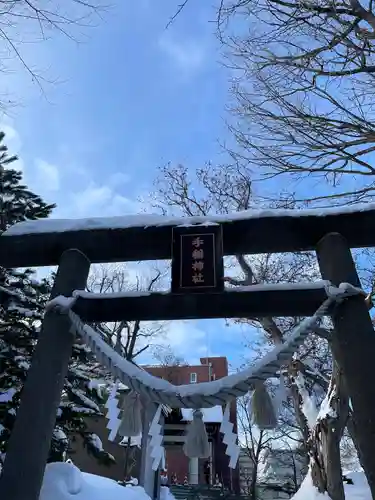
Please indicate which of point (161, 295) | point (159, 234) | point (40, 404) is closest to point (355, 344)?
point (161, 295)

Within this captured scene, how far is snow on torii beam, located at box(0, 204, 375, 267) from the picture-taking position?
11.0ft

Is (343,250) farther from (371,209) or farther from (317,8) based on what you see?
(317,8)

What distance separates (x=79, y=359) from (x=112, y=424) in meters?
5.24

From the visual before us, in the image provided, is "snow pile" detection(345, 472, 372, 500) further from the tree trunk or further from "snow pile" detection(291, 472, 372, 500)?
the tree trunk

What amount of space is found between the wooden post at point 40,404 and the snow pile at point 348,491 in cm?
697

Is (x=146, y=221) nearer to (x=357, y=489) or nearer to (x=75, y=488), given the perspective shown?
(x=75, y=488)

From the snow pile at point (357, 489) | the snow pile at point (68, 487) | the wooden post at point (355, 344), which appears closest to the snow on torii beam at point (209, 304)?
the wooden post at point (355, 344)

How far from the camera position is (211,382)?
2.66 metres

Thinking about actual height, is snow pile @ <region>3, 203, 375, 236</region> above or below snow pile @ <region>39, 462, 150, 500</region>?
above

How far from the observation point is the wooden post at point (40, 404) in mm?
2543

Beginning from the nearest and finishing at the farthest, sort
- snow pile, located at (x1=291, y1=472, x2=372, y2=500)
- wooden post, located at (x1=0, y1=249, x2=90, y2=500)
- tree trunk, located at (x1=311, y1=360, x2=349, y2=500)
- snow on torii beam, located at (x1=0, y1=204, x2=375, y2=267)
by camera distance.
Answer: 1. wooden post, located at (x1=0, y1=249, x2=90, y2=500)
2. snow on torii beam, located at (x1=0, y1=204, x2=375, y2=267)
3. tree trunk, located at (x1=311, y1=360, x2=349, y2=500)
4. snow pile, located at (x1=291, y1=472, x2=372, y2=500)

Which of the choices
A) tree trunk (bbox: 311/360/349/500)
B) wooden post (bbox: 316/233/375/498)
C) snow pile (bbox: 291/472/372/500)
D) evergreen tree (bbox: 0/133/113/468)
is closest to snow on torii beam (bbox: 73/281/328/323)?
wooden post (bbox: 316/233/375/498)

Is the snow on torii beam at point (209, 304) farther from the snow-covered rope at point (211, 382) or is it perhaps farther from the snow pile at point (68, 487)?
the snow pile at point (68, 487)

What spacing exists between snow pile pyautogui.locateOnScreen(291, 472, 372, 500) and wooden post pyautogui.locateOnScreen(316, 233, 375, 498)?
6.35 m
